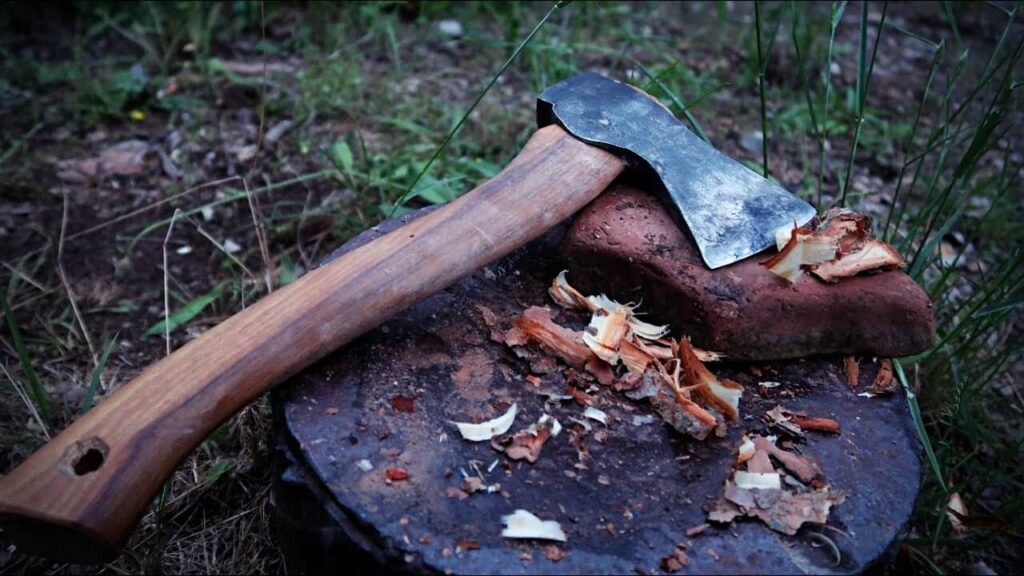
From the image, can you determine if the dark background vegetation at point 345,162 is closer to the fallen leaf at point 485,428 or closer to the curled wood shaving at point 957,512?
the curled wood shaving at point 957,512

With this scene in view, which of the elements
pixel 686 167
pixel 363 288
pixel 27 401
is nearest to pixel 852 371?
pixel 686 167

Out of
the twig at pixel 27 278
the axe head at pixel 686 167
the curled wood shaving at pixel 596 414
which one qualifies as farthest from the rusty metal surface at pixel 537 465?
the twig at pixel 27 278

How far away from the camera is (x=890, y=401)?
1.52m

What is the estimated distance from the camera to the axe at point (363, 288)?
1179 millimetres

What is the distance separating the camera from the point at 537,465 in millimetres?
1351

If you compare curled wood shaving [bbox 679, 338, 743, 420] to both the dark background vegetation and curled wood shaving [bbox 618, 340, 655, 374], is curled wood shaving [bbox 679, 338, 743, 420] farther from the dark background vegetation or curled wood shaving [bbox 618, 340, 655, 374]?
the dark background vegetation

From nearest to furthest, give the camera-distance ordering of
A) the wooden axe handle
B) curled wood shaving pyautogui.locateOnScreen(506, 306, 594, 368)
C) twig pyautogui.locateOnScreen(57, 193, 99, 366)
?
1. the wooden axe handle
2. curled wood shaving pyautogui.locateOnScreen(506, 306, 594, 368)
3. twig pyautogui.locateOnScreen(57, 193, 99, 366)

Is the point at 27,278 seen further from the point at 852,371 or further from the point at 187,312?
the point at 852,371

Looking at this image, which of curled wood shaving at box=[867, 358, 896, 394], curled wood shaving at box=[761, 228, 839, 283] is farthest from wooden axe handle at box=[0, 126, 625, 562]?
curled wood shaving at box=[867, 358, 896, 394]

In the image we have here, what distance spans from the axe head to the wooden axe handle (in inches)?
2.7

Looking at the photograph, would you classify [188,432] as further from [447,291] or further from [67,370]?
[67,370]

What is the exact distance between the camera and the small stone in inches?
60.5

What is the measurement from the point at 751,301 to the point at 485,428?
1.93 feet

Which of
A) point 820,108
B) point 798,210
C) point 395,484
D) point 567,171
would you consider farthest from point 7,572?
point 820,108
